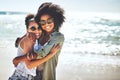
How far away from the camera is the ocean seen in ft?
7.82

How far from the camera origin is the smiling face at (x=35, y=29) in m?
2.30

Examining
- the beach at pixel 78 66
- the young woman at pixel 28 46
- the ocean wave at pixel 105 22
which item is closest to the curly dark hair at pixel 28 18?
the young woman at pixel 28 46

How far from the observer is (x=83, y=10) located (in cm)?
247

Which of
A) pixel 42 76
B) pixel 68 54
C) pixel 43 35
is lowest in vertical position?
pixel 42 76

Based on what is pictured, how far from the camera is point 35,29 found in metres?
2.31

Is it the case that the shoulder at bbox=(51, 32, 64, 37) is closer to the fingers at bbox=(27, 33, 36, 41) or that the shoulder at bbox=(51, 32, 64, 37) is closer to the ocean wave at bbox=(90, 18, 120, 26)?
the fingers at bbox=(27, 33, 36, 41)

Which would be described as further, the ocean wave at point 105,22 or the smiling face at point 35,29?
the ocean wave at point 105,22

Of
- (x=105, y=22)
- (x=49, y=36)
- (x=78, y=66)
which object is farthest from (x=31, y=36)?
(x=105, y=22)

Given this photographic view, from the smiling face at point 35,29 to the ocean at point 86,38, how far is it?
7cm

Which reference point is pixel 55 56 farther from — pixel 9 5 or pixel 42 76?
pixel 9 5

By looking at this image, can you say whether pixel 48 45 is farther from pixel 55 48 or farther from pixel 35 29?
pixel 35 29

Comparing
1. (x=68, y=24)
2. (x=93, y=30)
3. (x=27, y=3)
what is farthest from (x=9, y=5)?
(x=93, y=30)

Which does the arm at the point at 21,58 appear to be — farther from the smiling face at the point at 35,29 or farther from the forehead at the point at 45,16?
the forehead at the point at 45,16

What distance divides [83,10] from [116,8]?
0.28 metres
